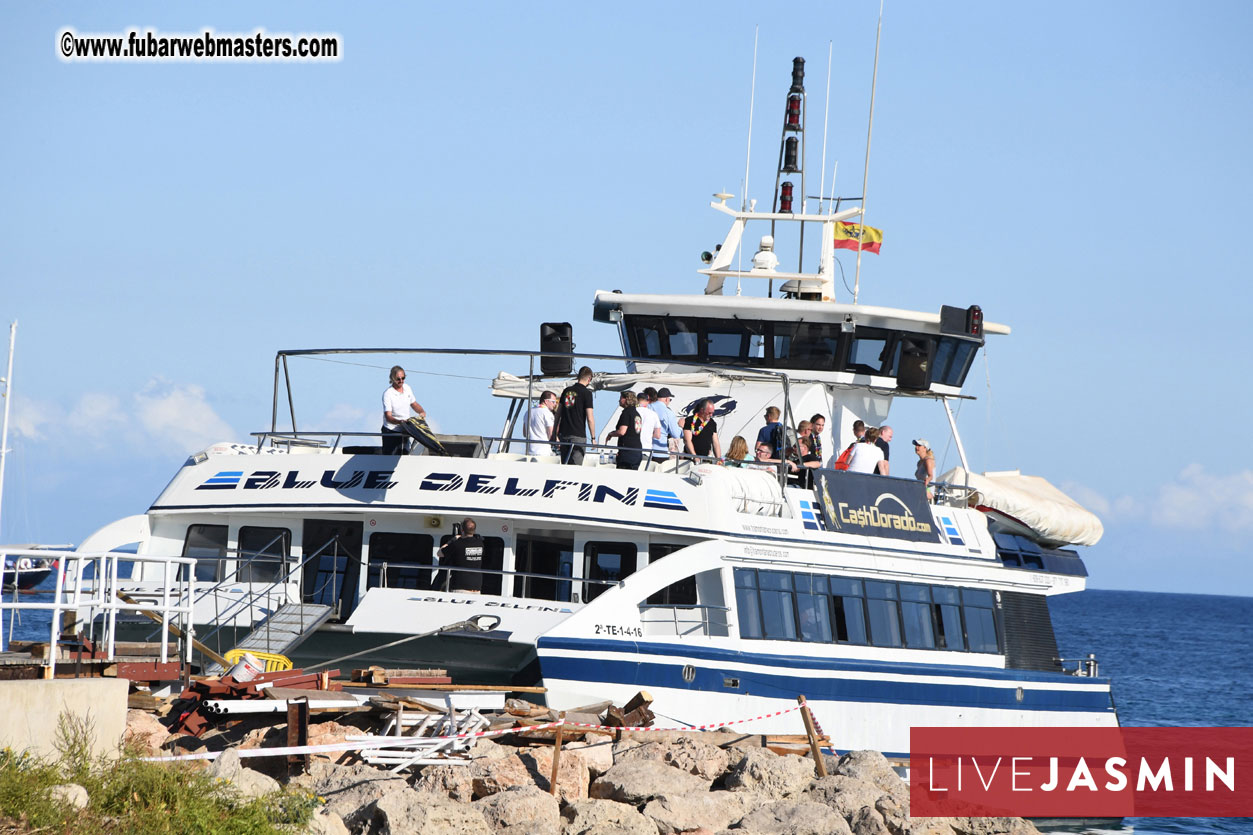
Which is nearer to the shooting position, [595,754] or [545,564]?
[595,754]

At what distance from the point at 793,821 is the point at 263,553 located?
25.4 feet

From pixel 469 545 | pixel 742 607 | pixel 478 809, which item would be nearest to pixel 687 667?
pixel 742 607

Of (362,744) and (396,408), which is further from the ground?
(396,408)

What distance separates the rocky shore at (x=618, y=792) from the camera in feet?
39.4

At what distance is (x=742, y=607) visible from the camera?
17188 mm

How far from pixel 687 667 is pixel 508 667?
1896 millimetres

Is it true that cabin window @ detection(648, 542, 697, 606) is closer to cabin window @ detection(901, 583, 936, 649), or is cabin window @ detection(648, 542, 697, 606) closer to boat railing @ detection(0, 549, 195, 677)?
cabin window @ detection(901, 583, 936, 649)

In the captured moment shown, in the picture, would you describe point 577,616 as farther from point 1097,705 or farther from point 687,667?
point 1097,705

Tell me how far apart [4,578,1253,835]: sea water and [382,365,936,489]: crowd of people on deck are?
8.58 m

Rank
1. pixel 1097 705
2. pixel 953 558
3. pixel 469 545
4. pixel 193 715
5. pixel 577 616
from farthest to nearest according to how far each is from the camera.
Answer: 1. pixel 1097 705
2. pixel 953 558
3. pixel 469 545
4. pixel 577 616
5. pixel 193 715

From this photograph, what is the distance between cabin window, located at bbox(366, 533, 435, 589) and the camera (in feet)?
58.1

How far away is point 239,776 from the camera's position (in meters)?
12.0

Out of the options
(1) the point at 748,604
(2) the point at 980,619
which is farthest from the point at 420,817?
(2) the point at 980,619

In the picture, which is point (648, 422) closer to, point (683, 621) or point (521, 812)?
point (683, 621)
